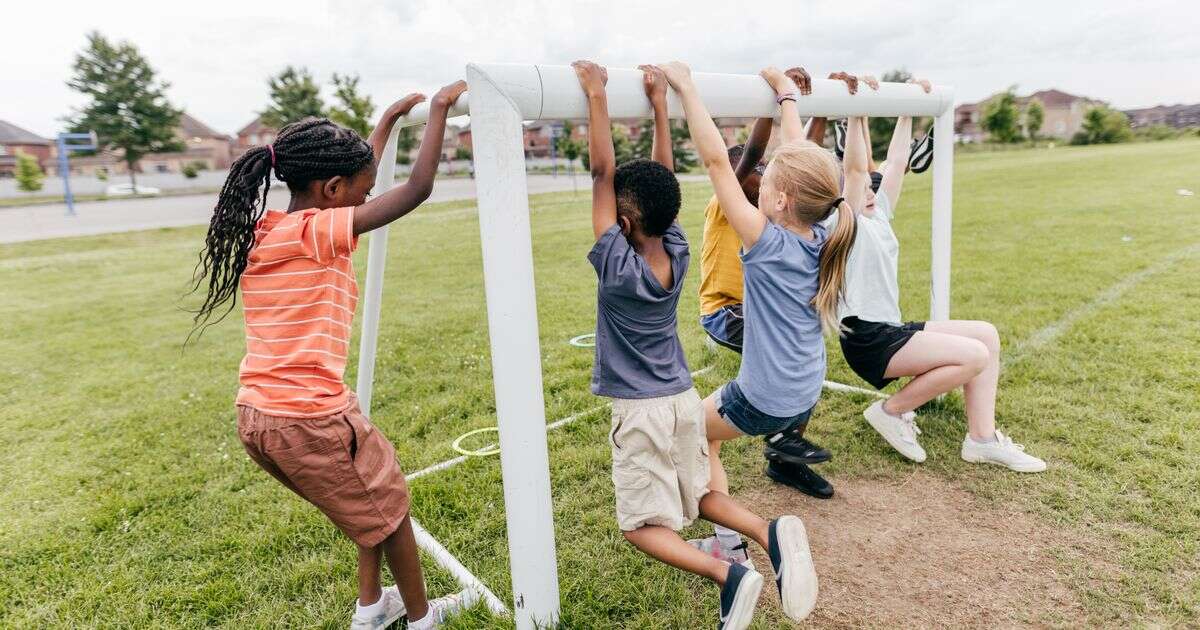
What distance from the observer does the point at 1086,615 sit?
2410mm

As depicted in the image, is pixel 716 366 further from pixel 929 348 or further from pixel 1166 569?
pixel 1166 569

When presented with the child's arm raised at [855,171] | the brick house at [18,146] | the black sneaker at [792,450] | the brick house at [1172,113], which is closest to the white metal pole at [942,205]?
the child's arm raised at [855,171]

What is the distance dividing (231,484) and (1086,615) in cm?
386

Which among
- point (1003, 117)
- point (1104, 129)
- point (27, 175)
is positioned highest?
point (1003, 117)

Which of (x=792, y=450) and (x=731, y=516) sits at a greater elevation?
(x=731, y=516)

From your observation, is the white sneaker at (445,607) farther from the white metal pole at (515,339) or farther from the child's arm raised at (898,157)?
the child's arm raised at (898,157)

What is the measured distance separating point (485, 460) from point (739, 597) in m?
1.94

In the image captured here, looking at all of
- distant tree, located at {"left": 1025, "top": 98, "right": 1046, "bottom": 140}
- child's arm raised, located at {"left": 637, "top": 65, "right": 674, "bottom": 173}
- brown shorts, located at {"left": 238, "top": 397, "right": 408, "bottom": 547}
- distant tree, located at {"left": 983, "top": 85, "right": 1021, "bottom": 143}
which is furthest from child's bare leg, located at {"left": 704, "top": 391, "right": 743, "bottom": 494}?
distant tree, located at {"left": 1025, "top": 98, "right": 1046, "bottom": 140}

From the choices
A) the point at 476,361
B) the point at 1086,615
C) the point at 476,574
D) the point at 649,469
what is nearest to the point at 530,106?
the point at 649,469

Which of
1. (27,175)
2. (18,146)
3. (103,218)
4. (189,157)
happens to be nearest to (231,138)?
(189,157)

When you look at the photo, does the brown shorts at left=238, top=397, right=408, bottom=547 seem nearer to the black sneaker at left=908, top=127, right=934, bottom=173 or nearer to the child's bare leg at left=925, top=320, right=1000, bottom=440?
the child's bare leg at left=925, top=320, right=1000, bottom=440

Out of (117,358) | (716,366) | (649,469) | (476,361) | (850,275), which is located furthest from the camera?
(117,358)

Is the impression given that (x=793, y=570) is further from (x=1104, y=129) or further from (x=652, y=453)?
(x=1104, y=129)

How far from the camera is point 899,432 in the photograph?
356 centimetres
